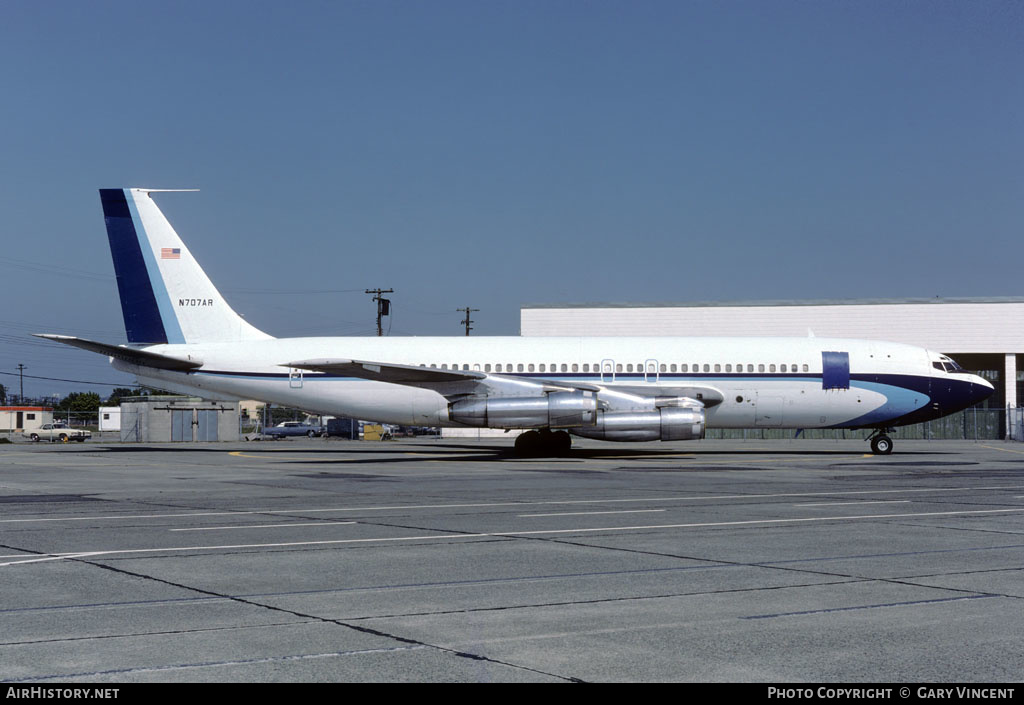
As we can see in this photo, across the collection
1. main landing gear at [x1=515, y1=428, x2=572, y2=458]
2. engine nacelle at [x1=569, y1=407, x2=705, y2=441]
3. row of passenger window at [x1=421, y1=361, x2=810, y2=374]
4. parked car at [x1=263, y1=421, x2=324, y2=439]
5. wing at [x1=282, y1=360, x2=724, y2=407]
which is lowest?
parked car at [x1=263, y1=421, x2=324, y2=439]

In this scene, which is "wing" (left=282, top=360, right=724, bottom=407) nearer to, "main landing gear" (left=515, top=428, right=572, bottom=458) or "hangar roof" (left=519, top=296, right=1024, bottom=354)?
"main landing gear" (left=515, top=428, right=572, bottom=458)

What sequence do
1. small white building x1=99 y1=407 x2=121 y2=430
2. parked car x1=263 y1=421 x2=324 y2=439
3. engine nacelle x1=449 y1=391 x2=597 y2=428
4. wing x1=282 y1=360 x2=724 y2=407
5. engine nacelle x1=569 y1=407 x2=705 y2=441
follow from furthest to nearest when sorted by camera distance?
1. small white building x1=99 y1=407 x2=121 y2=430
2. parked car x1=263 y1=421 x2=324 y2=439
3. engine nacelle x1=449 y1=391 x2=597 y2=428
4. engine nacelle x1=569 y1=407 x2=705 y2=441
5. wing x1=282 y1=360 x2=724 y2=407

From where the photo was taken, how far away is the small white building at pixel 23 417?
92.3 metres

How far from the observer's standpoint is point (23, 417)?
99.7 meters

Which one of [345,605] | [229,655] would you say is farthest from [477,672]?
[345,605]

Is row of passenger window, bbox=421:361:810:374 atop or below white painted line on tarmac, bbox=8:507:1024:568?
atop

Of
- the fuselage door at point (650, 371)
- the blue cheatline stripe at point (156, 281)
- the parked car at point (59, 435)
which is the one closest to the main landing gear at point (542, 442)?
the fuselage door at point (650, 371)

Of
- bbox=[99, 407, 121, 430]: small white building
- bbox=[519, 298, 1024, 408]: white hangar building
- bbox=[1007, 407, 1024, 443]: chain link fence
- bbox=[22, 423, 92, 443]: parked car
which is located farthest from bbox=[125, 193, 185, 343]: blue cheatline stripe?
bbox=[99, 407, 121, 430]: small white building

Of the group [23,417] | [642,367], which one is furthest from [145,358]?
[23,417]

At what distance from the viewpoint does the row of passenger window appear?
3597cm

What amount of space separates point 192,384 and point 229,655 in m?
31.7

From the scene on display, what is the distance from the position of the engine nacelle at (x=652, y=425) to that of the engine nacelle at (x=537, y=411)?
1.81ft

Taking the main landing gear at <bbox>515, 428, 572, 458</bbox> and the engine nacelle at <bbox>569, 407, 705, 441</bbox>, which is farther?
the main landing gear at <bbox>515, 428, 572, 458</bbox>

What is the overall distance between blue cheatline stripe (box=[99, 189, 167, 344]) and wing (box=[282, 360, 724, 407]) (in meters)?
7.04
